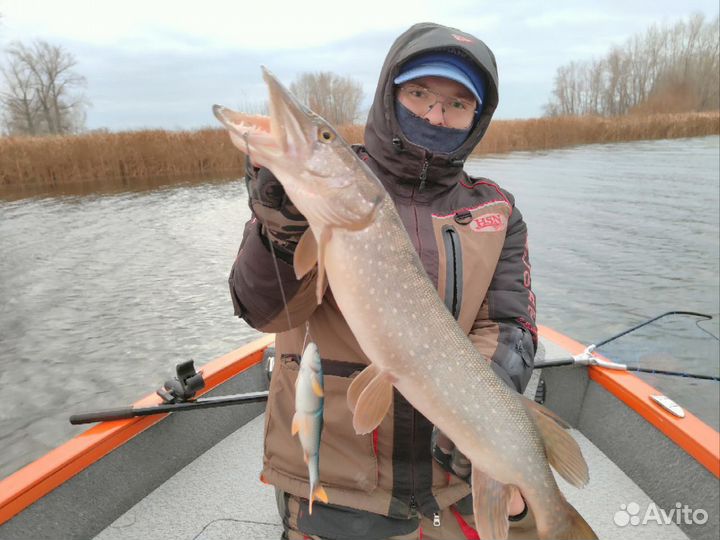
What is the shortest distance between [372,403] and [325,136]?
773mm

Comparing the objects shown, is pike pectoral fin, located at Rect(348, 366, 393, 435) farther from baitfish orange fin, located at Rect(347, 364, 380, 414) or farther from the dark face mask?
the dark face mask

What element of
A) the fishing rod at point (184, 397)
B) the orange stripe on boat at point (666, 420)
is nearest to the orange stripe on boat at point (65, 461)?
the fishing rod at point (184, 397)

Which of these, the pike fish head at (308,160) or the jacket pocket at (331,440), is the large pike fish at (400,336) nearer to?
the pike fish head at (308,160)

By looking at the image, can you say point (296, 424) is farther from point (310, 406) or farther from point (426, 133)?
point (426, 133)

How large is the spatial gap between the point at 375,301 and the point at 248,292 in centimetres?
43

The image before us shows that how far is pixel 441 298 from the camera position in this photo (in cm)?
177

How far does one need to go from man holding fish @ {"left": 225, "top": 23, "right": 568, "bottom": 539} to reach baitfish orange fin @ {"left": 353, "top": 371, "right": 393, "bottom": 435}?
2.0 inches

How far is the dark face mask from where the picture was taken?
188 centimetres

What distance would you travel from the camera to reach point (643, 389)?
2875 millimetres

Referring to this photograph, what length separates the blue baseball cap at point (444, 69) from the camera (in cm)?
178

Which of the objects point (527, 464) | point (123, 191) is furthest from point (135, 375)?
point (123, 191)


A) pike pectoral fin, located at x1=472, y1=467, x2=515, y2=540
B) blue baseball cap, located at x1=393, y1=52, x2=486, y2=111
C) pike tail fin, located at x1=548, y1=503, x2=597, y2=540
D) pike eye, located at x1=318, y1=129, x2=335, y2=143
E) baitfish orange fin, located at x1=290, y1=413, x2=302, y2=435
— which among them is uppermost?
blue baseball cap, located at x1=393, y1=52, x2=486, y2=111

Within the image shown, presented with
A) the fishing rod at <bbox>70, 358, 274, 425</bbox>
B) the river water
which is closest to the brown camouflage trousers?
the fishing rod at <bbox>70, 358, 274, 425</bbox>

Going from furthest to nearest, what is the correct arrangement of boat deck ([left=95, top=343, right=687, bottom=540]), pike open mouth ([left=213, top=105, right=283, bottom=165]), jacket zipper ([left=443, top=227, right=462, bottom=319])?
boat deck ([left=95, top=343, right=687, bottom=540]) < jacket zipper ([left=443, top=227, right=462, bottom=319]) < pike open mouth ([left=213, top=105, right=283, bottom=165])
